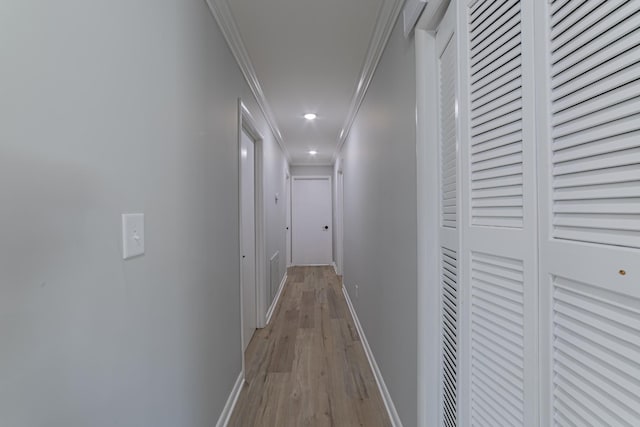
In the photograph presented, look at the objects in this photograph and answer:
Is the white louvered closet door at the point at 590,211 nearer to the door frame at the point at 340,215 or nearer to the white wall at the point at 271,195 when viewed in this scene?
the white wall at the point at 271,195

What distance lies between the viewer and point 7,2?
20.8 inches

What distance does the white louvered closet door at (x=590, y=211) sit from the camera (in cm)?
46

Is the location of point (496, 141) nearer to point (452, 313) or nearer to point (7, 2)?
point (452, 313)

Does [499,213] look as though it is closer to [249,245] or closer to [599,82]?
[599,82]

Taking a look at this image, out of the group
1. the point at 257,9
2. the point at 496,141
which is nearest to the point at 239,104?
the point at 257,9

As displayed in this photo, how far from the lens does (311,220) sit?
6750mm

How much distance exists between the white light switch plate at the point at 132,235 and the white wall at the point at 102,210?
3 cm

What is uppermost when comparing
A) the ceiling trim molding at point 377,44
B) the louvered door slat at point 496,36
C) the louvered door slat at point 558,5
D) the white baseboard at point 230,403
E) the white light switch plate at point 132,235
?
the ceiling trim molding at point 377,44

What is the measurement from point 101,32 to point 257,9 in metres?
1.15

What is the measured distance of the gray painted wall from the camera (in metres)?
1.43

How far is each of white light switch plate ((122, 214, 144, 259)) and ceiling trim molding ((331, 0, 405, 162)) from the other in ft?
5.06

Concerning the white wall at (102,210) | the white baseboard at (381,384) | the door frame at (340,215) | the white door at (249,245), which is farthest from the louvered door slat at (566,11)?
the door frame at (340,215)

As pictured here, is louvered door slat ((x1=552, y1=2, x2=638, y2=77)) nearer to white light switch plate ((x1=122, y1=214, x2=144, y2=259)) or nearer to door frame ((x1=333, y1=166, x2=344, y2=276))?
white light switch plate ((x1=122, y1=214, x2=144, y2=259))

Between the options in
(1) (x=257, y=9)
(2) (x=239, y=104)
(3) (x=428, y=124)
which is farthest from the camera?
(2) (x=239, y=104)
